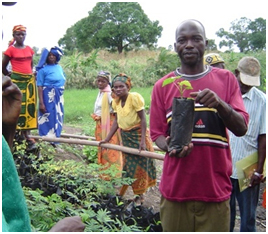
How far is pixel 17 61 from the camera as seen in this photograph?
19.0ft

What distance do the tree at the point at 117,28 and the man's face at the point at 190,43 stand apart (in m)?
25.3

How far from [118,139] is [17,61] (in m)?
1.80

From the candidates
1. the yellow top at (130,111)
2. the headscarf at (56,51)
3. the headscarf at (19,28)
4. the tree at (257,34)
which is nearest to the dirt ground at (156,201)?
the yellow top at (130,111)

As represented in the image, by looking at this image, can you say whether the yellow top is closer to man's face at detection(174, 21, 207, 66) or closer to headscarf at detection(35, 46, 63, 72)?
headscarf at detection(35, 46, 63, 72)

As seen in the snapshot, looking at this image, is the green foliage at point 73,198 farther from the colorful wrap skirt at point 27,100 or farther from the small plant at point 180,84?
the colorful wrap skirt at point 27,100

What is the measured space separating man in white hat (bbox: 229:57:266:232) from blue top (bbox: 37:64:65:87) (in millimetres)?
3811

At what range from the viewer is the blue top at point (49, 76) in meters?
6.25

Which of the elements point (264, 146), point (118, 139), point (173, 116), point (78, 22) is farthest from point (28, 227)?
point (78, 22)

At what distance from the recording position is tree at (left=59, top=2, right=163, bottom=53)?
27578mm

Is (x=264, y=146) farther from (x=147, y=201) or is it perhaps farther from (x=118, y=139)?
(x=118, y=139)

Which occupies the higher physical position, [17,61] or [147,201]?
[17,61]

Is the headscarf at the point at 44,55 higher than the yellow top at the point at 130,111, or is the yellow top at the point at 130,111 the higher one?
the headscarf at the point at 44,55

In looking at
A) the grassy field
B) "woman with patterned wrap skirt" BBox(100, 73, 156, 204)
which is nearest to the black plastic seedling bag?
"woman with patterned wrap skirt" BBox(100, 73, 156, 204)

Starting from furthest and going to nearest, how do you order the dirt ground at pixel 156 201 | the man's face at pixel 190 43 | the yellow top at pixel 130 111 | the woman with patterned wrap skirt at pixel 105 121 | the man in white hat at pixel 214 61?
the woman with patterned wrap skirt at pixel 105 121, the yellow top at pixel 130 111, the dirt ground at pixel 156 201, the man in white hat at pixel 214 61, the man's face at pixel 190 43
